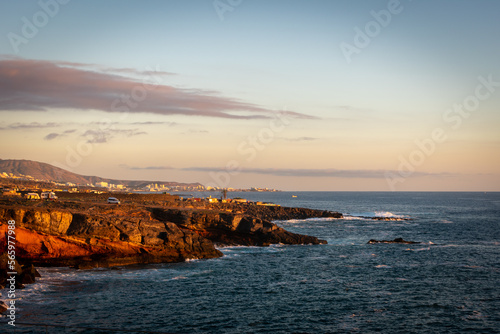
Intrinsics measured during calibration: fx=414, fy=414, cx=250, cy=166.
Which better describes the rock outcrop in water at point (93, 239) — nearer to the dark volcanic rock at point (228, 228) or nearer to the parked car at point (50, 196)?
the dark volcanic rock at point (228, 228)

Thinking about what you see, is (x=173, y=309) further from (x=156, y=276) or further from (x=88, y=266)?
(x=88, y=266)

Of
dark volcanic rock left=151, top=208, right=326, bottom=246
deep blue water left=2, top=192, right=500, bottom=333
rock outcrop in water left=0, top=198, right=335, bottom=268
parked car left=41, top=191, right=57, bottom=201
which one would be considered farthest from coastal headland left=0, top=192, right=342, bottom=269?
parked car left=41, top=191, right=57, bottom=201

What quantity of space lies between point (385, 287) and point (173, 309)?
1711 cm

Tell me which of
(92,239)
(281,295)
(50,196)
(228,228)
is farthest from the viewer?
(50,196)

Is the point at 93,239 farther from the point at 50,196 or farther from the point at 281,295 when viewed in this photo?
the point at 50,196

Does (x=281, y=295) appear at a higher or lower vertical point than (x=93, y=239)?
lower

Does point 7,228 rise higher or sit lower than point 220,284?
higher

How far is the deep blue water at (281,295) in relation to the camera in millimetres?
23828

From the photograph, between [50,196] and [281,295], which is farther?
[50,196]

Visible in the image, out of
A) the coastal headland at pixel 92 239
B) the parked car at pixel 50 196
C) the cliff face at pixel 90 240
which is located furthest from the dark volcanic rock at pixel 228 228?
the parked car at pixel 50 196

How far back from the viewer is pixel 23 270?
3059 centimetres

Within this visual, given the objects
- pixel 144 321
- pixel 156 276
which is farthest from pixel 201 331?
pixel 156 276

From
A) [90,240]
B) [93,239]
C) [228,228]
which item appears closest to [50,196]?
[228,228]

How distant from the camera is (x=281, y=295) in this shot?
30516 millimetres
